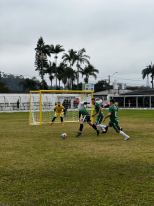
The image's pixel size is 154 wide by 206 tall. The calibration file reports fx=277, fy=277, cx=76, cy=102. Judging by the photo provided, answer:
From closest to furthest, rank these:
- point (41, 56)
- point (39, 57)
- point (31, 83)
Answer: point (41, 56) → point (39, 57) → point (31, 83)

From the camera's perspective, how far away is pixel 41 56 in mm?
65750

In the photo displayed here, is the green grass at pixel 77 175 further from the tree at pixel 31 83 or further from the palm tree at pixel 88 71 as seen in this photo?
the tree at pixel 31 83

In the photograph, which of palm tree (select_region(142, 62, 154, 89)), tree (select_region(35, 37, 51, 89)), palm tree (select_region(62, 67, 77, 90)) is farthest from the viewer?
palm tree (select_region(142, 62, 154, 89))

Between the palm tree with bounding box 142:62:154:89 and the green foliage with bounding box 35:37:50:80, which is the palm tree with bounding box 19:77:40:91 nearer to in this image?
the green foliage with bounding box 35:37:50:80

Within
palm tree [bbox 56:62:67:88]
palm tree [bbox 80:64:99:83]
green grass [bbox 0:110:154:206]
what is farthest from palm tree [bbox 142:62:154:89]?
green grass [bbox 0:110:154:206]

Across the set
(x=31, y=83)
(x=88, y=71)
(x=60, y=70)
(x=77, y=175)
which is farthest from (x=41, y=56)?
(x=77, y=175)

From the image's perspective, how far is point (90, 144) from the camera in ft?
34.5

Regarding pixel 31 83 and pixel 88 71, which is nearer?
pixel 88 71

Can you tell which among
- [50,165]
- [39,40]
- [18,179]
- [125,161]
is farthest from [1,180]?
[39,40]

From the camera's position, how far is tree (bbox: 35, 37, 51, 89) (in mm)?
64062

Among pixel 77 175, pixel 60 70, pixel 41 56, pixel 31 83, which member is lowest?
pixel 77 175

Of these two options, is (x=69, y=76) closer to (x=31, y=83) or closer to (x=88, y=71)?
(x=88, y=71)

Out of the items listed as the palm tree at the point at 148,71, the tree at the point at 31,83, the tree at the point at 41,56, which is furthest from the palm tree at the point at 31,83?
the palm tree at the point at 148,71

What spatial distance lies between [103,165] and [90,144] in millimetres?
3391
